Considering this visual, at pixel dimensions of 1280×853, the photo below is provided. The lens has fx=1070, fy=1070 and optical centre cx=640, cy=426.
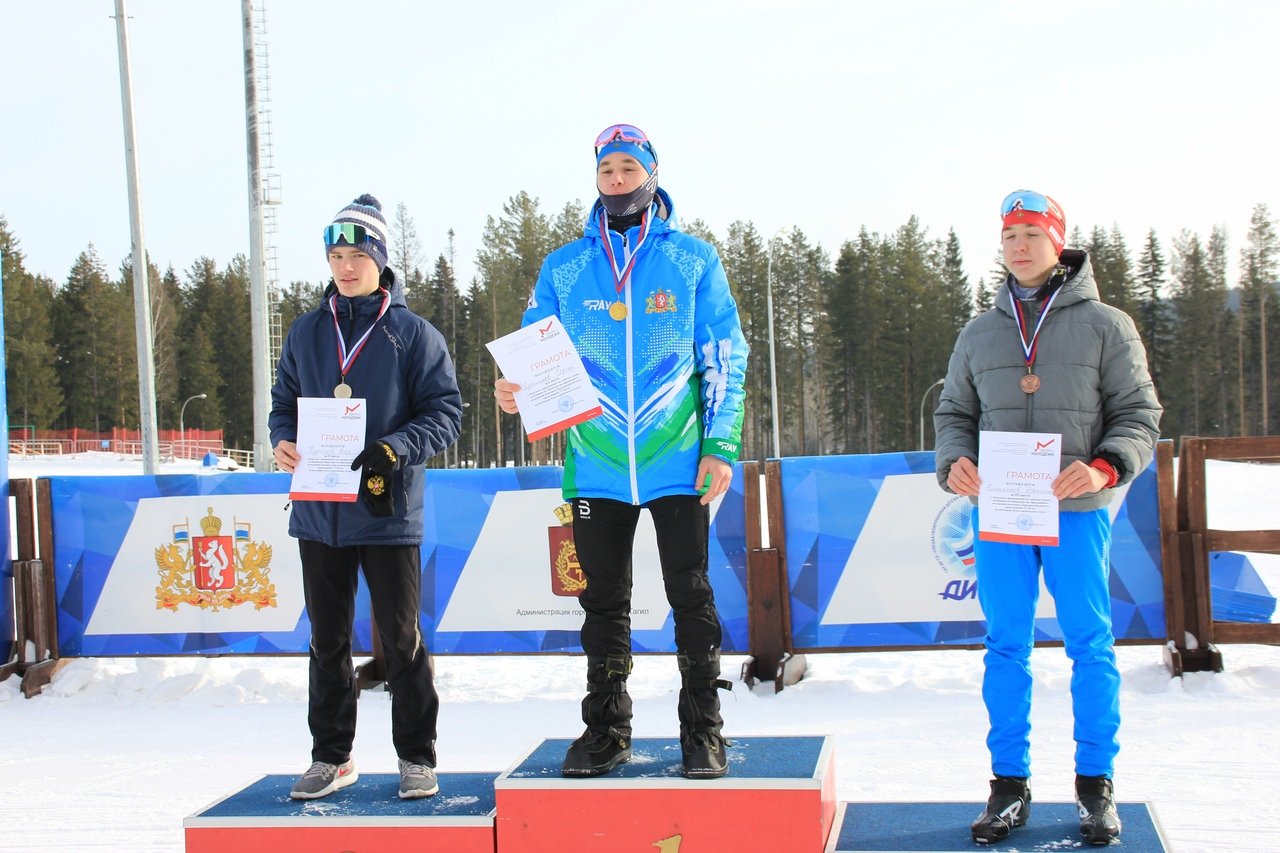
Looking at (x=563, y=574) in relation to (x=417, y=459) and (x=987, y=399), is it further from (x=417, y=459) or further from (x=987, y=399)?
(x=987, y=399)

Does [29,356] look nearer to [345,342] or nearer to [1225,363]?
[345,342]

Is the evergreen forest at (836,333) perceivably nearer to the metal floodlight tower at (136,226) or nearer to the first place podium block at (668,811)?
the metal floodlight tower at (136,226)

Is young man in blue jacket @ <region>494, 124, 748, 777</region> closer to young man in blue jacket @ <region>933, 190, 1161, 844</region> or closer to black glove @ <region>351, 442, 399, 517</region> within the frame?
black glove @ <region>351, 442, 399, 517</region>

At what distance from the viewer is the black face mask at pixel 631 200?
367 cm

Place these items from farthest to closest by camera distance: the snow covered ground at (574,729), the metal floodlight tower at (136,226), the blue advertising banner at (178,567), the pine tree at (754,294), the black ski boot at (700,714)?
the pine tree at (754,294)
the metal floodlight tower at (136,226)
the blue advertising banner at (178,567)
the snow covered ground at (574,729)
the black ski boot at (700,714)

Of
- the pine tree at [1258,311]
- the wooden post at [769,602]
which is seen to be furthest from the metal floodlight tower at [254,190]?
the pine tree at [1258,311]

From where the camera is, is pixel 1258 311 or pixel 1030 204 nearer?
pixel 1030 204

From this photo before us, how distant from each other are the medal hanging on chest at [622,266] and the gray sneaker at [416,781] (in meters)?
1.74

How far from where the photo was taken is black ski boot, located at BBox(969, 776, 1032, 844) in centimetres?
328

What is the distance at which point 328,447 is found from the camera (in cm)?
387

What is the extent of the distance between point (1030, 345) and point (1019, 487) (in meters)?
0.50

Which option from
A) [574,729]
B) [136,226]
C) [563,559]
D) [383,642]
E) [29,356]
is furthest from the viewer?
[29,356]

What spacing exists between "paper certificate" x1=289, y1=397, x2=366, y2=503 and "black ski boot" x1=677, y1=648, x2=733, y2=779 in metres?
1.34

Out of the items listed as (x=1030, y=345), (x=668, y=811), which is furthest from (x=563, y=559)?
(x=1030, y=345)
